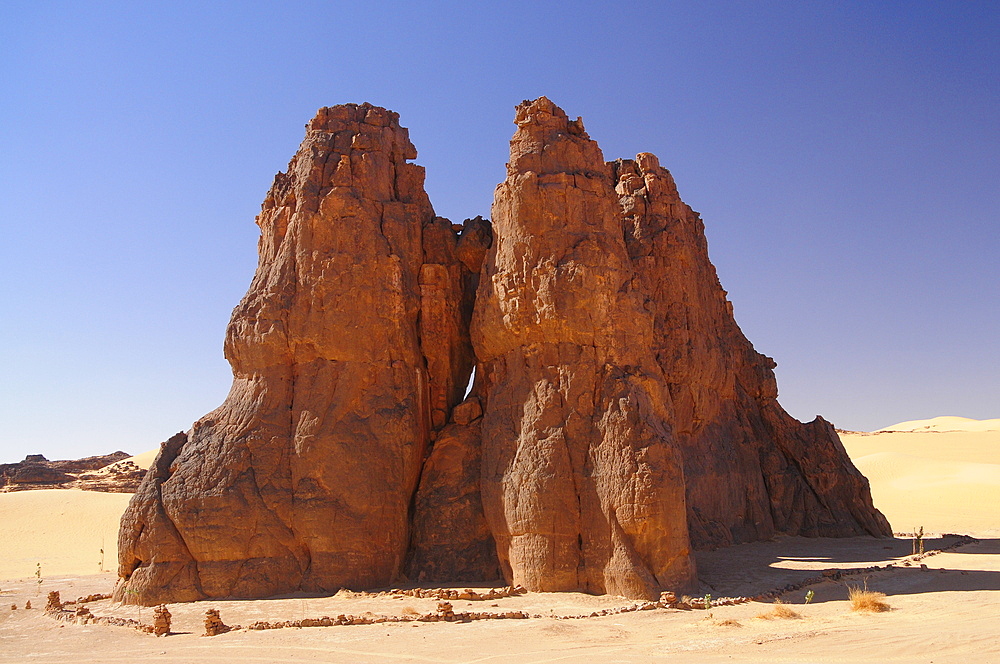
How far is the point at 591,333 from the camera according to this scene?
14.1 m

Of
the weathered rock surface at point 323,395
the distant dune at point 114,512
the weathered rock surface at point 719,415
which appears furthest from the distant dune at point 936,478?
the weathered rock surface at point 323,395

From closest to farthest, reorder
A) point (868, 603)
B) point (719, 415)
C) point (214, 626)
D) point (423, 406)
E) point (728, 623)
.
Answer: point (728, 623), point (868, 603), point (214, 626), point (423, 406), point (719, 415)

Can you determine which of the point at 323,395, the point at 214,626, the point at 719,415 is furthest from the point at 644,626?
the point at 719,415

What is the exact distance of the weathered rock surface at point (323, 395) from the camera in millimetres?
14172

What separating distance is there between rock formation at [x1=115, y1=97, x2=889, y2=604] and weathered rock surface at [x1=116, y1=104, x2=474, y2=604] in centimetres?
4

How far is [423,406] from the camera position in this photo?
16.2m

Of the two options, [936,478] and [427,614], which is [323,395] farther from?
[936,478]

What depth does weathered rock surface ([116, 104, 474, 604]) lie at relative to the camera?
14172mm

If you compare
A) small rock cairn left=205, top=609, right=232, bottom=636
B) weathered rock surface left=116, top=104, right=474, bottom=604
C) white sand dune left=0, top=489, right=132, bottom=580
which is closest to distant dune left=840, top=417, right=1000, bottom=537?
weathered rock surface left=116, top=104, right=474, bottom=604

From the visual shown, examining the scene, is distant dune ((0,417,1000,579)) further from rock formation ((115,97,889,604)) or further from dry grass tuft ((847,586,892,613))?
dry grass tuft ((847,586,892,613))

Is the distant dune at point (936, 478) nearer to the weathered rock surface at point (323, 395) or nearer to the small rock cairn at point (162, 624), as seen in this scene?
the weathered rock surface at point (323, 395)

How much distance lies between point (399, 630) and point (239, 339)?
7607mm

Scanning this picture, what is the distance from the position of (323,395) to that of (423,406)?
205 cm

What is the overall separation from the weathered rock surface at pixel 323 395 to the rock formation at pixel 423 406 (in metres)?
0.04
